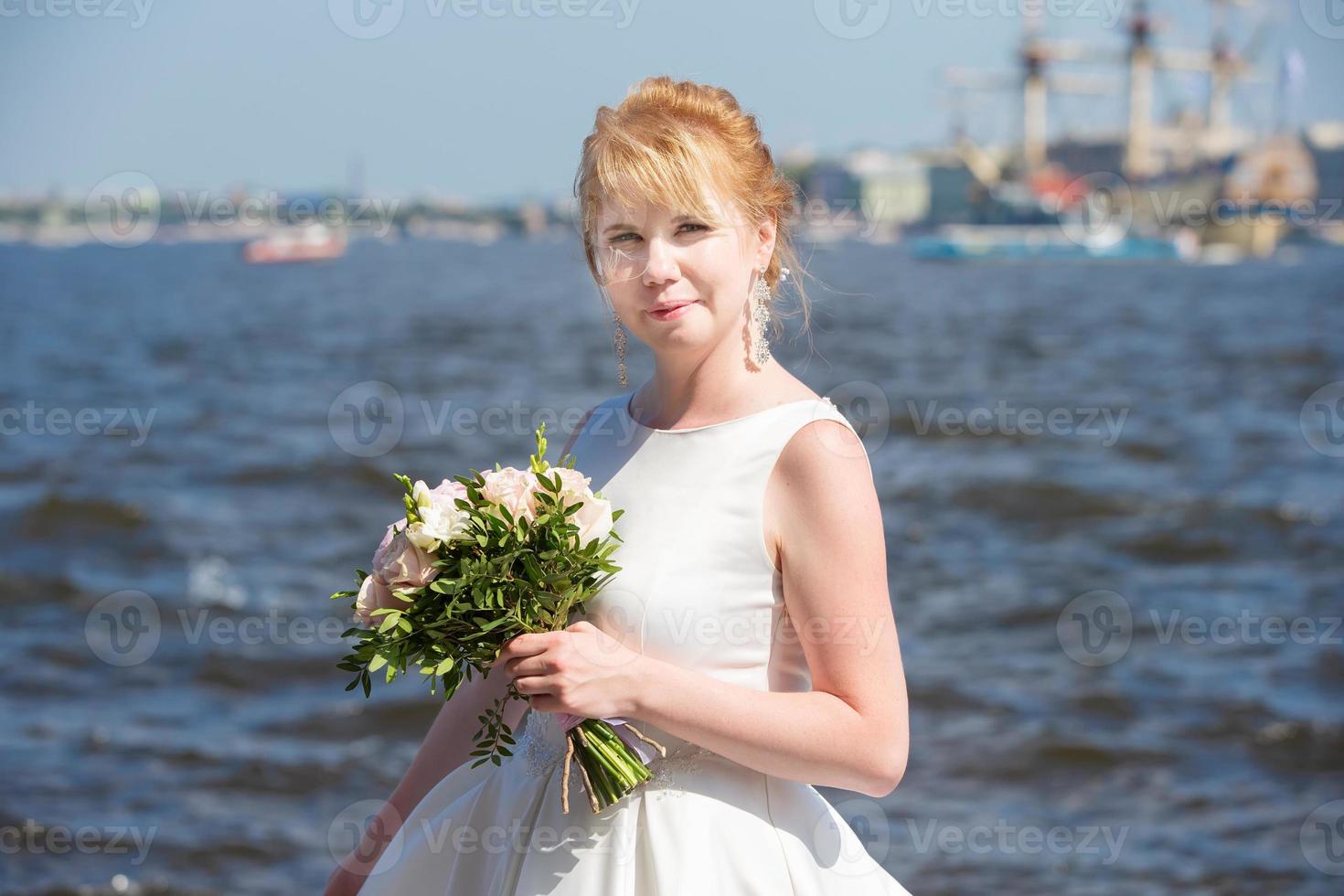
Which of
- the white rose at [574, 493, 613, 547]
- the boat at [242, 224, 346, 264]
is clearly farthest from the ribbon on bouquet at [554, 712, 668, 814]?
the boat at [242, 224, 346, 264]

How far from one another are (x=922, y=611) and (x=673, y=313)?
799cm

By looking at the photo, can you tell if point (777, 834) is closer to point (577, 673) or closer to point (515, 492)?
point (577, 673)

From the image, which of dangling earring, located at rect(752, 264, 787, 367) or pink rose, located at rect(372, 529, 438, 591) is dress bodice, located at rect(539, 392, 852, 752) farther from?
pink rose, located at rect(372, 529, 438, 591)

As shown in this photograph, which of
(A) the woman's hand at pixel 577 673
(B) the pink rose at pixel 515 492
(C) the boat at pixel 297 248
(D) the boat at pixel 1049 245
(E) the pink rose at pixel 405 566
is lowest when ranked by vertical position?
(D) the boat at pixel 1049 245

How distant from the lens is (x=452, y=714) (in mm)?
2559

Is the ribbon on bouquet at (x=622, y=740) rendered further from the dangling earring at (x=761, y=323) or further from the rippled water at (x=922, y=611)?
the rippled water at (x=922, y=611)

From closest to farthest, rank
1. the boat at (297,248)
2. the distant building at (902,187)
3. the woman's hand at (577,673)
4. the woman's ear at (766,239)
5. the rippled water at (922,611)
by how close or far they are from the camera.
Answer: the woman's hand at (577,673) < the woman's ear at (766,239) < the rippled water at (922,611) < the boat at (297,248) < the distant building at (902,187)

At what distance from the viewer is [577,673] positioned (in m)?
2.02

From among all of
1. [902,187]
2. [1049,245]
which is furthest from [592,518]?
[902,187]

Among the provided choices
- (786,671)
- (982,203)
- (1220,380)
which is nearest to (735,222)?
(786,671)

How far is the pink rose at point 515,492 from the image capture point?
2104mm

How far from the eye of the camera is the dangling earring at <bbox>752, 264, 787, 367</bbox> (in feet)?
7.71

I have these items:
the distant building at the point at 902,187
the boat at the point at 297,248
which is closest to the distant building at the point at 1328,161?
the distant building at the point at 902,187

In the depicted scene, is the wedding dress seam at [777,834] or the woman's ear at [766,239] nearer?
the wedding dress seam at [777,834]
